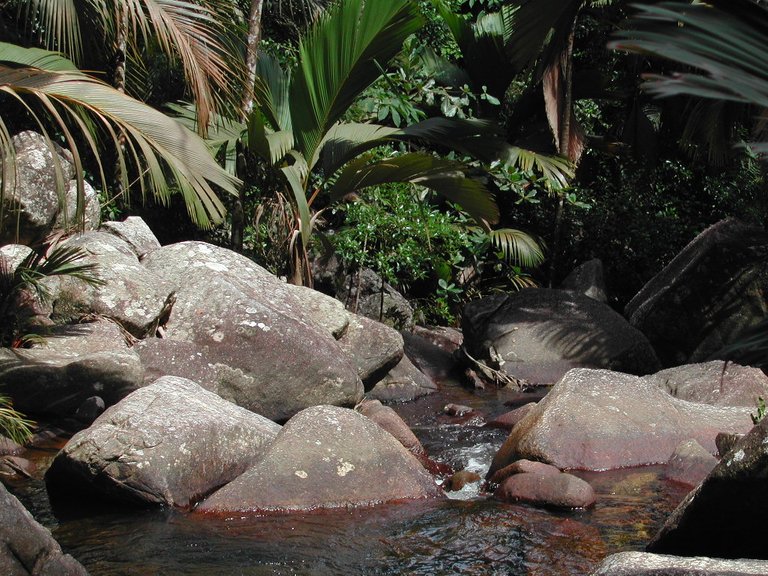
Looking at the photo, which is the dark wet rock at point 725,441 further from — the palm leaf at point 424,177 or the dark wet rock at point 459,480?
the palm leaf at point 424,177

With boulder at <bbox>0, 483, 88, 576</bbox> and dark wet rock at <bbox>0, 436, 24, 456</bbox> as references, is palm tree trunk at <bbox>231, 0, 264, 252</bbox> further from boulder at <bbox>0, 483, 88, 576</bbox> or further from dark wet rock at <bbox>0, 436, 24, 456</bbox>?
boulder at <bbox>0, 483, 88, 576</bbox>

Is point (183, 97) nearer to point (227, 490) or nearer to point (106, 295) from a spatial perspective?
point (106, 295)

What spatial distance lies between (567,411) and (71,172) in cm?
521

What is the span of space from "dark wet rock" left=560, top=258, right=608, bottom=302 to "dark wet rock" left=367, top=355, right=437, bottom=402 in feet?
12.2

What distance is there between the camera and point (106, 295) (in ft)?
24.9

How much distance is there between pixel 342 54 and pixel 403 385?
3739 millimetres

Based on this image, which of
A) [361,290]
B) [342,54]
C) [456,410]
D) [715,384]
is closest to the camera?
[715,384]

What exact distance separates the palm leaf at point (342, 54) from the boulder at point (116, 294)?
3317mm

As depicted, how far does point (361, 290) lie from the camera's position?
39.7 feet

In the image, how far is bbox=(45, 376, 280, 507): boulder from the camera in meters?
5.45

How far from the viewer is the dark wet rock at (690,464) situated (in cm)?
630

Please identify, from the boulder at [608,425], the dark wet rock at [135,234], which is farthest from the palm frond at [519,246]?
the boulder at [608,425]

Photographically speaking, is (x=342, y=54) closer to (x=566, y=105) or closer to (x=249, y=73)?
(x=249, y=73)

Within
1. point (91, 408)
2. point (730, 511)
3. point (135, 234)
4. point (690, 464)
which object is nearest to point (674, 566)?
point (730, 511)
